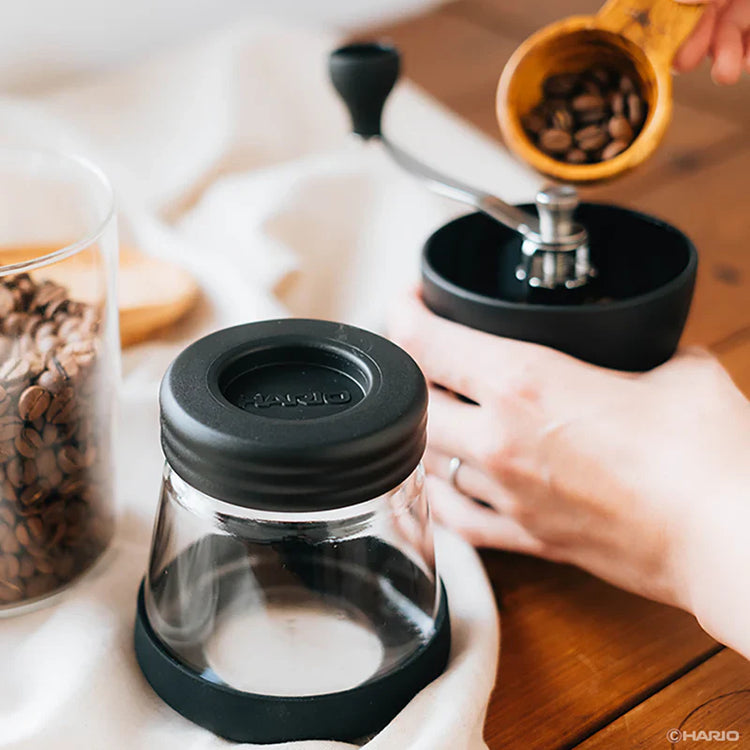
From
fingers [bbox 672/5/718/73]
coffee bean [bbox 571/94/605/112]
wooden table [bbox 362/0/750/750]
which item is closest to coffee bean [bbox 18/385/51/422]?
wooden table [bbox 362/0/750/750]

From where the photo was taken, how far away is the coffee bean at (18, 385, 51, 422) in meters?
0.44

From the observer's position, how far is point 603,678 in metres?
0.46

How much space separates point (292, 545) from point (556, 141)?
29 centimetres

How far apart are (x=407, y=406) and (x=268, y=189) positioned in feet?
1.52

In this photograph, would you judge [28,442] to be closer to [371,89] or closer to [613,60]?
[371,89]

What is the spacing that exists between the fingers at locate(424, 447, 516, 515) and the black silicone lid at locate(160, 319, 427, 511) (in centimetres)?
11

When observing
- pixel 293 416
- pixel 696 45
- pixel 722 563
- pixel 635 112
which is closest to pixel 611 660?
pixel 722 563

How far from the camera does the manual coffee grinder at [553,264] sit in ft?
1.59

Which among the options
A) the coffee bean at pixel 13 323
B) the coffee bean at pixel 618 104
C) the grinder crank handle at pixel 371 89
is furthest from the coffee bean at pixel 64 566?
the coffee bean at pixel 618 104

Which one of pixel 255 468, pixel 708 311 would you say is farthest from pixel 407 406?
pixel 708 311

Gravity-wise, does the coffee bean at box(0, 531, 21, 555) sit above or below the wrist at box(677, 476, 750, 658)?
below

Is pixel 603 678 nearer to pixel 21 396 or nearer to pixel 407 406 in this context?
pixel 407 406

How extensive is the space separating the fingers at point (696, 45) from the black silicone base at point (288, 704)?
1.34ft

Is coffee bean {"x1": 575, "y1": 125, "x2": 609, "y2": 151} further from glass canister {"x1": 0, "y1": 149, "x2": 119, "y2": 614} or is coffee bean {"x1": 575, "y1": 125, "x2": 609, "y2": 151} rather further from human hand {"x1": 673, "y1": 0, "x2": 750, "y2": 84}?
glass canister {"x1": 0, "y1": 149, "x2": 119, "y2": 614}
